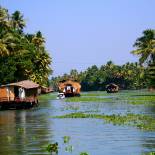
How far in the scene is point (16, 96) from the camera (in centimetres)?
6012

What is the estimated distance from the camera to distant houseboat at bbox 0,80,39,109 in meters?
56.4

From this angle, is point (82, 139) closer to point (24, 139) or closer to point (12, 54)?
point (24, 139)

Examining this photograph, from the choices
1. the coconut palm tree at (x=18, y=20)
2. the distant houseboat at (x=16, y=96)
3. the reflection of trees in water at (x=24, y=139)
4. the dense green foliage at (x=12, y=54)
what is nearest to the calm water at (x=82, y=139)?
the reflection of trees in water at (x=24, y=139)

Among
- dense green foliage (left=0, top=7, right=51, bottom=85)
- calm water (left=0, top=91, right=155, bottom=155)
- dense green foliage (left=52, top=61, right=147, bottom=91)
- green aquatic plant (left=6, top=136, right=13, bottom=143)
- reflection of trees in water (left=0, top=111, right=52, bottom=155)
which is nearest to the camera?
calm water (left=0, top=91, right=155, bottom=155)

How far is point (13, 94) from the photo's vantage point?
59.4m

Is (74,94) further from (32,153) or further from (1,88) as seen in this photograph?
(32,153)

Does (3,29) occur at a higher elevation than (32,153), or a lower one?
higher

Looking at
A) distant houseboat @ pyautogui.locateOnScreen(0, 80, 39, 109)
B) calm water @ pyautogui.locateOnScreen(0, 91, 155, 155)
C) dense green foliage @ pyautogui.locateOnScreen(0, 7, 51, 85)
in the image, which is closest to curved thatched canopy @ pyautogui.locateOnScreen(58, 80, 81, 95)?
dense green foliage @ pyautogui.locateOnScreen(0, 7, 51, 85)

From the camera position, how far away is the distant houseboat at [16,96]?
56406mm

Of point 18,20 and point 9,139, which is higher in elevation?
point 18,20

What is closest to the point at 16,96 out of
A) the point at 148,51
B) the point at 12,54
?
the point at 12,54

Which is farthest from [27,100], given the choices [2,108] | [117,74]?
[117,74]

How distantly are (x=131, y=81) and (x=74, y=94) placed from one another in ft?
197

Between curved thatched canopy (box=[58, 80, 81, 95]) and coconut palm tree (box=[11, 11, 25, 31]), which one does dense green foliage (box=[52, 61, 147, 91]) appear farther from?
coconut palm tree (box=[11, 11, 25, 31])
